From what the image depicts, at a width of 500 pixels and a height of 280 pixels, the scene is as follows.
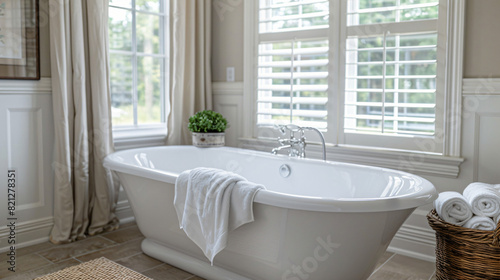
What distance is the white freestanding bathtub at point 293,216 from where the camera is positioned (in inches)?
74.4

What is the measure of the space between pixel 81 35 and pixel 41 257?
1.48 m

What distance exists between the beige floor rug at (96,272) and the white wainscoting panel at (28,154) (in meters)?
0.60

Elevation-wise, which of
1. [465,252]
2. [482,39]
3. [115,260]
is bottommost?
[115,260]

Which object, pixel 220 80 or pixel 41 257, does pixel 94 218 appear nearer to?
pixel 41 257

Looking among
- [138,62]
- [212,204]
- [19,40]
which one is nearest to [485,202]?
[212,204]

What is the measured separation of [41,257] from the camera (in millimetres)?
2812

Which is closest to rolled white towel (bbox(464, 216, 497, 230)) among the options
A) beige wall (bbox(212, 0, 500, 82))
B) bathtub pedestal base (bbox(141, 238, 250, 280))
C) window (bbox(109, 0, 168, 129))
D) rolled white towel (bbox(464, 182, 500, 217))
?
rolled white towel (bbox(464, 182, 500, 217))

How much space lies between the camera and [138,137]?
141 inches

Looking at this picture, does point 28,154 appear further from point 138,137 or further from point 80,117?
point 138,137

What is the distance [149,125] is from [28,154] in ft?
3.35

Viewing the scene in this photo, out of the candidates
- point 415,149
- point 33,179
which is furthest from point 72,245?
point 415,149

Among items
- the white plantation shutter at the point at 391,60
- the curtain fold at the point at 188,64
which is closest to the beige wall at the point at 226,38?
the curtain fold at the point at 188,64

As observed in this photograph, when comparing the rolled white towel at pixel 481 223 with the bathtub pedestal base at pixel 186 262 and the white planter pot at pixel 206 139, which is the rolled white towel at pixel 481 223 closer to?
the bathtub pedestal base at pixel 186 262

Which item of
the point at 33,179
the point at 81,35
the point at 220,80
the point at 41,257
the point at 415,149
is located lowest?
the point at 41,257
